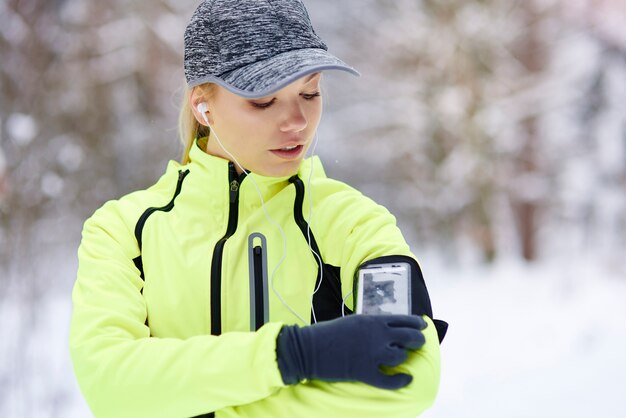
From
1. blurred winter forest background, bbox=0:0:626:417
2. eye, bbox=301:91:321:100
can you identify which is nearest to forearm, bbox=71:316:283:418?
eye, bbox=301:91:321:100

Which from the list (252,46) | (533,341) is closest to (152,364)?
(252,46)

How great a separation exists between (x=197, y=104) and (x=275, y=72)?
227mm

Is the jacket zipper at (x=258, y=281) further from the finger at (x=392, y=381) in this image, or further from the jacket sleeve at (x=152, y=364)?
the finger at (x=392, y=381)

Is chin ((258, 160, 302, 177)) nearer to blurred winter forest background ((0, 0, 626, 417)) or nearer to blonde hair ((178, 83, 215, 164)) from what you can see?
blonde hair ((178, 83, 215, 164))

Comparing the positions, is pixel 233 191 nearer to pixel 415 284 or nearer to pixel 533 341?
pixel 415 284

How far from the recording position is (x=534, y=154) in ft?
24.2

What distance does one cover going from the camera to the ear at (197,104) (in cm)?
117

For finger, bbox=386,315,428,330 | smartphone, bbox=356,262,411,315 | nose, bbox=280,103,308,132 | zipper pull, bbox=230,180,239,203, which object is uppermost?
nose, bbox=280,103,308,132

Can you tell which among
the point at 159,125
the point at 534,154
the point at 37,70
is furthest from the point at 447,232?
the point at 37,70

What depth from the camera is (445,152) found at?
707 cm

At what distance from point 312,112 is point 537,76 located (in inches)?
261

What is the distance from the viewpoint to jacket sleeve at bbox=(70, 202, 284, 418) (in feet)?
3.00

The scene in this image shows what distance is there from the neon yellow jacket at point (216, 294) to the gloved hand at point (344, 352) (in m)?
0.02

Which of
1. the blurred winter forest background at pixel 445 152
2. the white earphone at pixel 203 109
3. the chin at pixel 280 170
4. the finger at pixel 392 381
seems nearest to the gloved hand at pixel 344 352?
the finger at pixel 392 381
